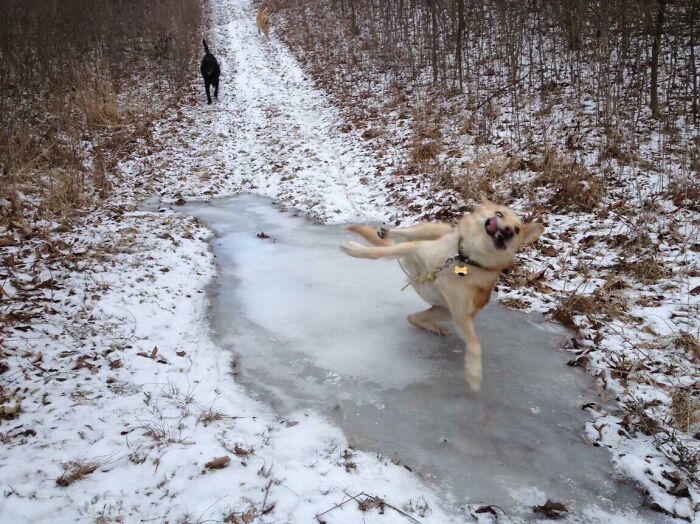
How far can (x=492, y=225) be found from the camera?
2.95 m

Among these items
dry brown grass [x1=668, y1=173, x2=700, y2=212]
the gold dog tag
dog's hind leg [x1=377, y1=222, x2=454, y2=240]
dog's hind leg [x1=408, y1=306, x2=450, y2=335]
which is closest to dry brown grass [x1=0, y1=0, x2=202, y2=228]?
dog's hind leg [x1=377, y1=222, x2=454, y2=240]

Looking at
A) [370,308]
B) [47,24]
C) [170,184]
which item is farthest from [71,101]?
[370,308]

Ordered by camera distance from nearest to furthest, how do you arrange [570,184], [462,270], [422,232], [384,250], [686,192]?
[462,270] → [384,250] → [422,232] → [686,192] → [570,184]

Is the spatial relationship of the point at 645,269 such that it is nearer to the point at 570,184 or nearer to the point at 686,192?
the point at 686,192

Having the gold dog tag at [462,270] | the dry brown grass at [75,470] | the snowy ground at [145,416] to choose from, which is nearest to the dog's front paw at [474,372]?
the gold dog tag at [462,270]

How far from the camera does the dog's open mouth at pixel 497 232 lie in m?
2.95

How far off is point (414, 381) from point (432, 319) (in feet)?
2.35

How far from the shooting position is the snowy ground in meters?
2.24

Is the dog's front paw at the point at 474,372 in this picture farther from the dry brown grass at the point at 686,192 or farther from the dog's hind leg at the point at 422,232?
the dry brown grass at the point at 686,192

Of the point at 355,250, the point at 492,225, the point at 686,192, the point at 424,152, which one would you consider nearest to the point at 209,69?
the point at 424,152

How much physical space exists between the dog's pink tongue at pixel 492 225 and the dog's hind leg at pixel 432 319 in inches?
42.1

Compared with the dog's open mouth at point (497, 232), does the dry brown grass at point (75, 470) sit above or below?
below

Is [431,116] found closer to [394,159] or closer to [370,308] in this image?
[394,159]

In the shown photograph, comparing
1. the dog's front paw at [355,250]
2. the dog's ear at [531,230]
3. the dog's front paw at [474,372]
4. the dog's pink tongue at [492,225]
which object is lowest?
the dog's front paw at [474,372]
